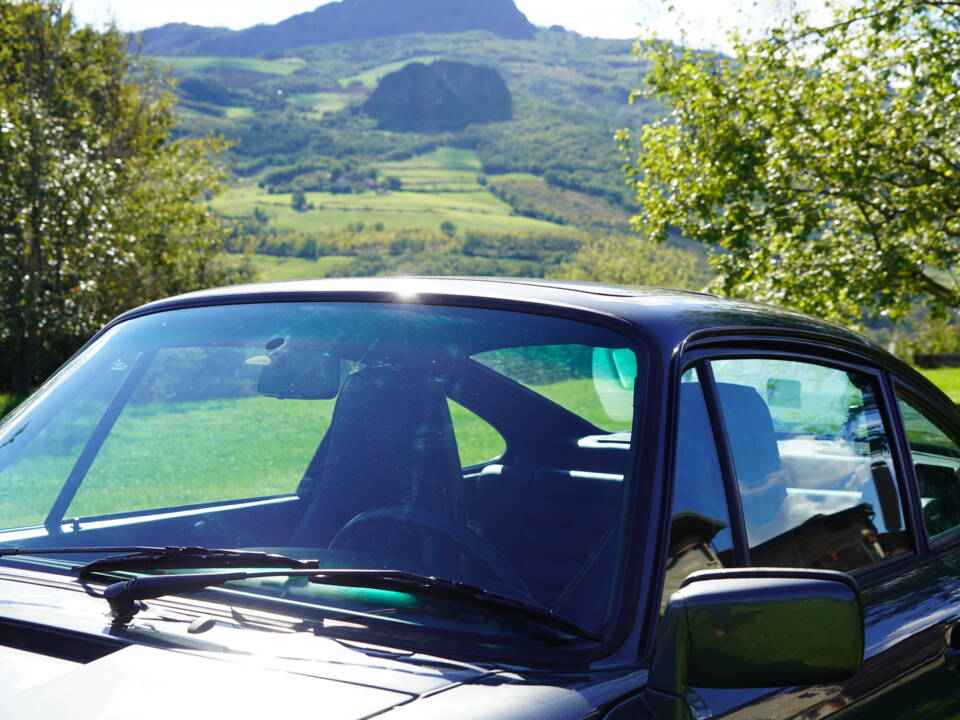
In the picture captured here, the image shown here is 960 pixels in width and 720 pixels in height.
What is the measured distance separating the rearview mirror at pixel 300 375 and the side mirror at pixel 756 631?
102cm

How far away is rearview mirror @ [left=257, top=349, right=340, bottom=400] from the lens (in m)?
2.34

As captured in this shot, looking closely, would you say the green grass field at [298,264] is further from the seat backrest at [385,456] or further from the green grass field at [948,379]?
the seat backrest at [385,456]

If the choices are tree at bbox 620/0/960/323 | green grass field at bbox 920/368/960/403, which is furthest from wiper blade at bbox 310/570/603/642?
green grass field at bbox 920/368/960/403

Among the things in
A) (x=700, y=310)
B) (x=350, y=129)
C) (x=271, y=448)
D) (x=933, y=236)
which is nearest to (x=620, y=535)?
(x=700, y=310)

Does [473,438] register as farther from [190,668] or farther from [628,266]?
[628,266]

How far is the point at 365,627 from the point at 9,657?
0.53 meters

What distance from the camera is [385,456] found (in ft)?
6.93

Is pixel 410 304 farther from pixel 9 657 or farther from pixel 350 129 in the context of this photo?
pixel 350 129

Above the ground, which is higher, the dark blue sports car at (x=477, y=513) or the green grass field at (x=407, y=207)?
the dark blue sports car at (x=477, y=513)

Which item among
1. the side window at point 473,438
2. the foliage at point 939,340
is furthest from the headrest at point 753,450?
the foliage at point 939,340

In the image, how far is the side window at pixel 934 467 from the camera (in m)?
Result: 2.78

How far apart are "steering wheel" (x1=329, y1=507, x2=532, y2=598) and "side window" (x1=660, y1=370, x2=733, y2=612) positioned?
0.97 feet

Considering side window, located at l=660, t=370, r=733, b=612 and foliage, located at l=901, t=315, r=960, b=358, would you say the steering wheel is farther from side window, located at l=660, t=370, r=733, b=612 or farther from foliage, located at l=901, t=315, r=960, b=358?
foliage, located at l=901, t=315, r=960, b=358

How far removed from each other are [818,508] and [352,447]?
1058mm
